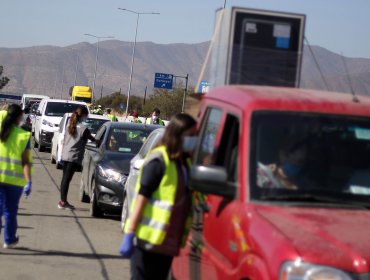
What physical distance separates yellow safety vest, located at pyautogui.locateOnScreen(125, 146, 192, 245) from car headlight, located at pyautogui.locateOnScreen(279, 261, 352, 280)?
4.59 feet

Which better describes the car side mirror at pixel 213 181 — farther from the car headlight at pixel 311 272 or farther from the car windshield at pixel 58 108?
the car windshield at pixel 58 108

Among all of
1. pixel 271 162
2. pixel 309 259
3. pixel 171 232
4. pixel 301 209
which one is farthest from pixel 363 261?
pixel 171 232

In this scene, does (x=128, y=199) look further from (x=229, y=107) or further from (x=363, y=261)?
(x=363, y=261)

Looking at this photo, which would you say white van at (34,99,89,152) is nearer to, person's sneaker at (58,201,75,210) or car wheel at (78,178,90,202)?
car wheel at (78,178,90,202)

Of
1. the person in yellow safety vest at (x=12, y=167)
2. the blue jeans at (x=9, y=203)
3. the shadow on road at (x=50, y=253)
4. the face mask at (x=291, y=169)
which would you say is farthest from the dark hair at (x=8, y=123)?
the face mask at (x=291, y=169)

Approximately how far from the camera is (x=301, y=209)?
526 centimetres

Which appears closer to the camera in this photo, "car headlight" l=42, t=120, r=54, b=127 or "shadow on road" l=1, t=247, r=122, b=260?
"shadow on road" l=1, t=247, r=122, b=260

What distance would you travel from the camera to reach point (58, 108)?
3122 centimetres

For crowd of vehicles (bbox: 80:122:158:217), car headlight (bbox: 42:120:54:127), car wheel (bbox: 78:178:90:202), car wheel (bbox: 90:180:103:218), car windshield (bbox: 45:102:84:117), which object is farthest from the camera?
car windshield (bbox: 45:102:84:117)

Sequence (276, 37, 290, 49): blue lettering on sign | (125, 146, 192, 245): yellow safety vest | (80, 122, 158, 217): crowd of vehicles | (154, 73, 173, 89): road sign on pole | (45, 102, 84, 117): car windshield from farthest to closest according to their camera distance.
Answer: (154, 73, 173, 89): road sign on pole
(45, 102, 84, 117): car windshield
(80, 122, 158, 217): crowd of vehicles
(276, 37, 290, 49): blue lettering on sign
(125, 146, 192, 245): yellow safety vest

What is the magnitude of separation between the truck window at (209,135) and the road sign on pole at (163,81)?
186ft

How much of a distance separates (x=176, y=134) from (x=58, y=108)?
25824 mm

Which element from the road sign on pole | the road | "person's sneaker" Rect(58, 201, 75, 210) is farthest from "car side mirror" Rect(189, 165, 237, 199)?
the road sign on pole

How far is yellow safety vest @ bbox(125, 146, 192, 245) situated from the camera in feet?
18.6
